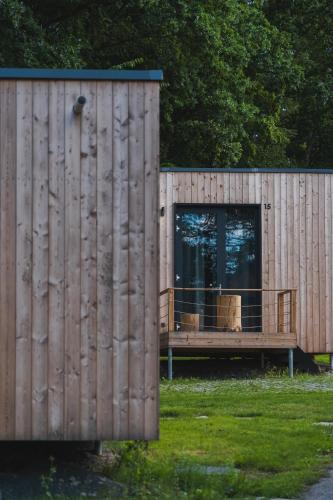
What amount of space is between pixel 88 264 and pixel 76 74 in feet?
4.45

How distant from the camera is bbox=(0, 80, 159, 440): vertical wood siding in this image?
725cm

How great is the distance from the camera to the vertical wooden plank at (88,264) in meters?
7.26

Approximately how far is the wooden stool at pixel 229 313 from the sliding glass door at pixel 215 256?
1.16 feet

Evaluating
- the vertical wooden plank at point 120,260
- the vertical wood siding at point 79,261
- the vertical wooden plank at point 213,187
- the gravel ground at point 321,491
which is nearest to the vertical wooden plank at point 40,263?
the vertical wood siding at point 79,261

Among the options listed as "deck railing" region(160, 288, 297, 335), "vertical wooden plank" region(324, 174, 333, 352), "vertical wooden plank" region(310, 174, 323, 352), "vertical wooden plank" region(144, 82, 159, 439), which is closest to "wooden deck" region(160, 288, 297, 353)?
"deck railing" region(160, 288, 297, 335)

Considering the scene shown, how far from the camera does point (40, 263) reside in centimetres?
735

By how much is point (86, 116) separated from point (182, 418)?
3.99 meters

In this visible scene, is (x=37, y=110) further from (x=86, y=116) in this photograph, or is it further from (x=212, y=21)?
(x=212, y=21)

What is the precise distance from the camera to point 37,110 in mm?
Answer: 7434

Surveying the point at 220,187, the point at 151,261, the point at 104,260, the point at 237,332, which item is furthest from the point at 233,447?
the point at 220,187

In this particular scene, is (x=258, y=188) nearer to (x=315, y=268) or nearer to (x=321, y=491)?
(x=315, y=268)

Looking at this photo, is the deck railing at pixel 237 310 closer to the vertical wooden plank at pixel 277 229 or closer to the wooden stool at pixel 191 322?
the wooden stool at pixel 191 322

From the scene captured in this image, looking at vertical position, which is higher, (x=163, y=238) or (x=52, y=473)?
(x=163, y=238)

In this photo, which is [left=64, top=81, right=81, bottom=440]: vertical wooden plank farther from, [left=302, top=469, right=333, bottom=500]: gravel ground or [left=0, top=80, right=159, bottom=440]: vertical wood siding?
[left=302, top=469, right=333, bottom=500]: gravel ground
